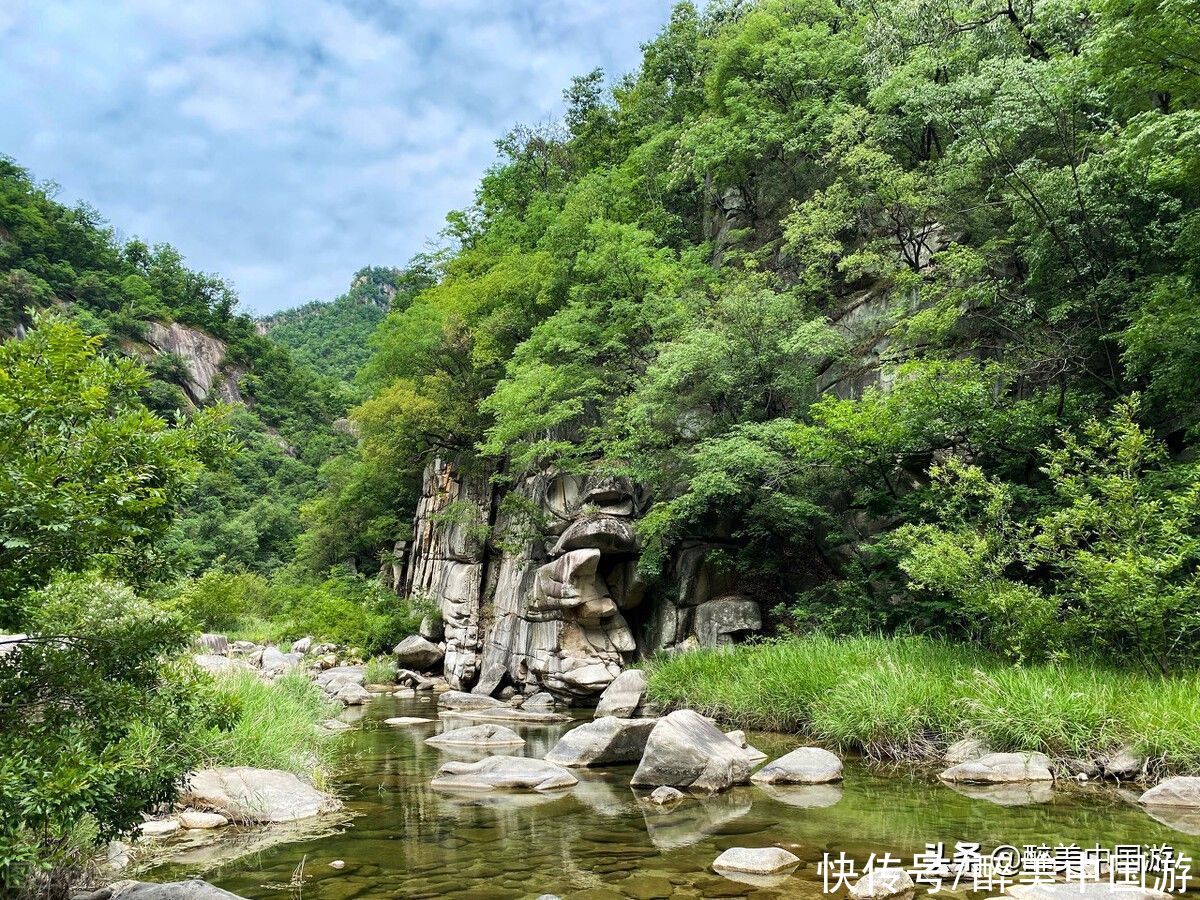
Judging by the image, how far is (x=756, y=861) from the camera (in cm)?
565

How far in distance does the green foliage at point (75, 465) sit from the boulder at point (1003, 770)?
27.3ft

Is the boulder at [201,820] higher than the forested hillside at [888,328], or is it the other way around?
the forested hillside at [888,328]

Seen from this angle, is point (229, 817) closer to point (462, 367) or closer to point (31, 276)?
point (462, 367)

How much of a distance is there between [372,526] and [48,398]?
34.3 metres

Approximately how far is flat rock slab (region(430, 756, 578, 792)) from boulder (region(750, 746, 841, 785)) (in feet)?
7.83

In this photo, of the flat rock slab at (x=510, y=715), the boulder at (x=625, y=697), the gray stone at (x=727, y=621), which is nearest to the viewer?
the boulder at (x=625, y=697)

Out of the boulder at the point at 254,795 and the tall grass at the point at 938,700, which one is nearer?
the boulder at the point at 254,795

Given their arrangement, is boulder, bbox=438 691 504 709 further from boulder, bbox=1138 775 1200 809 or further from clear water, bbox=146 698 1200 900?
boulder, bbox=1138 775 1200 809

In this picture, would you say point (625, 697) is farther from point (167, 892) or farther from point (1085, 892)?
point (167, 892)

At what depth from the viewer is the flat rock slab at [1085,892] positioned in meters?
4.49

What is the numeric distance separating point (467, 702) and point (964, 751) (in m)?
13.0

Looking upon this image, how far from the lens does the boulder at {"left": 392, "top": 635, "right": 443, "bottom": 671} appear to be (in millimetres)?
25703

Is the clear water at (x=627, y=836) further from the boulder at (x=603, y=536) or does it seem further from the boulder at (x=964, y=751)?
the boulder at (x=603, y=536)

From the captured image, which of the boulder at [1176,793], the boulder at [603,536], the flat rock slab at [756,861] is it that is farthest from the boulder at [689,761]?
the boulder at [603,536]
